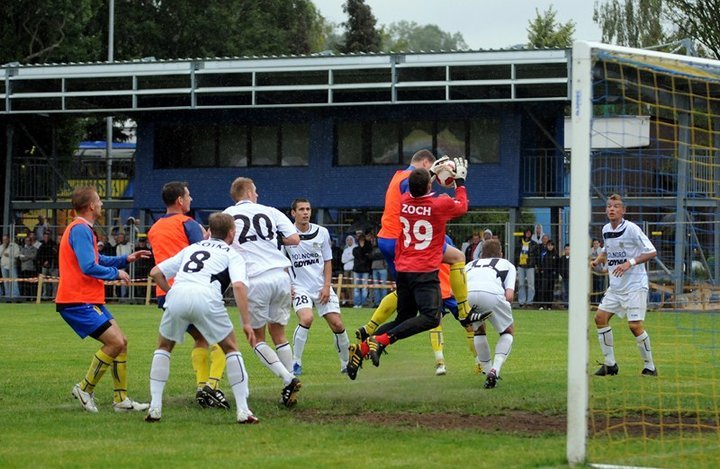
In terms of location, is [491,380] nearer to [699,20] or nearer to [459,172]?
[459,172]

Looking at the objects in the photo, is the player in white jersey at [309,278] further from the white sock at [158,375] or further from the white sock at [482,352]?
the white sock at [158,375]

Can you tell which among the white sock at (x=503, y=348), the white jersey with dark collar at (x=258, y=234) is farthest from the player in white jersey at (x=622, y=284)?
the white jersey with dark collar at (x=258, y=234)

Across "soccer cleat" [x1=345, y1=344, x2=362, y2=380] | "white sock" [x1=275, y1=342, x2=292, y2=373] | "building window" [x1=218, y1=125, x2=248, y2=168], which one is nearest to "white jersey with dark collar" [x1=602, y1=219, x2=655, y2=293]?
"soccer cleat" [x1=345, y1=344, x2=362, y2=380]

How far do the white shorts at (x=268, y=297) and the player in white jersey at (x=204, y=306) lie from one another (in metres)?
1.58

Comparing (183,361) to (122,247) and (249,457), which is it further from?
(122,247)

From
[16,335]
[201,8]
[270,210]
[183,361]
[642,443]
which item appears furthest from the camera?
[201,8]

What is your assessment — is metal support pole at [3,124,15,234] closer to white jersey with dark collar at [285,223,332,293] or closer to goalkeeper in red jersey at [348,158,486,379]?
white jersey with dark collar at [285,223,332,293]

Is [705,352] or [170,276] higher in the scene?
[170,276]

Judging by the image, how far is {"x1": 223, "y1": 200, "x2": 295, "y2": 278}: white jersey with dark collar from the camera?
1191cm

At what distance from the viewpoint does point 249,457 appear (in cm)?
848

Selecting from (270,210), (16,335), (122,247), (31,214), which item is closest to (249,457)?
(270,210)

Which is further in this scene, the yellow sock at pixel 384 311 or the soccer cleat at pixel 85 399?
the yellow sock at pixel 384 311

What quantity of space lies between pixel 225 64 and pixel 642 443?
30.4m

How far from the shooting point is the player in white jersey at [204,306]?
10125 millimetres
